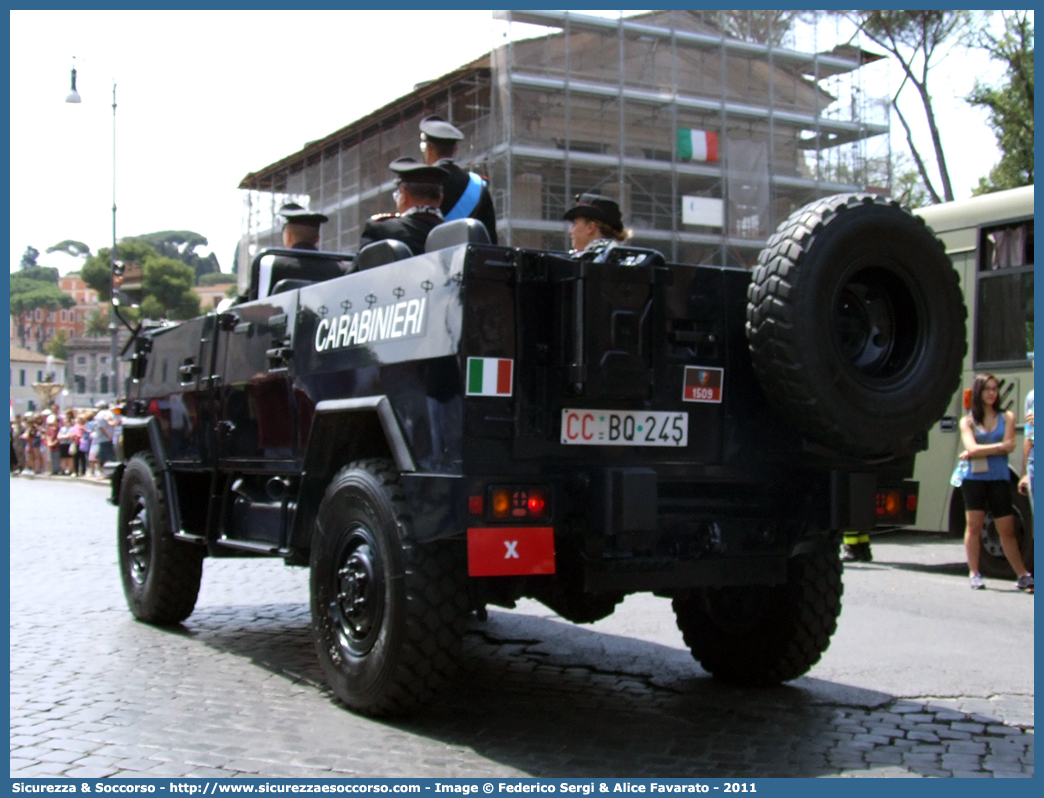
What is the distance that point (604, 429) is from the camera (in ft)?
15.3

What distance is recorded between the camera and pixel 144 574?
737 centimetres

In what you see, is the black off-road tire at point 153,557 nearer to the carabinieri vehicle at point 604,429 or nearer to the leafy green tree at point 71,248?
the carabinieri vehicle at point 604,429

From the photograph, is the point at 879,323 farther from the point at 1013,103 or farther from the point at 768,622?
the point at 1013,103

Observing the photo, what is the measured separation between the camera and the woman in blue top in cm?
979

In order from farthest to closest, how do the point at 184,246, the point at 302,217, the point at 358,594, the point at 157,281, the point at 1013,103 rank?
1. the point at 184,246
2. the point at 157,281
3. the point at 1013,103
4. the point at 302,217
5. the point at 358,594

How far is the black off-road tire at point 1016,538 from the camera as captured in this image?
34.1 feet

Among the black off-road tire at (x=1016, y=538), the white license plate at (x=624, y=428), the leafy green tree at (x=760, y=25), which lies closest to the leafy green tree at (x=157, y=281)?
the leafy green tree at (x=760, y=25)

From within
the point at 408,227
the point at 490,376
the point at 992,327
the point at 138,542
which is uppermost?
the point at 408,227

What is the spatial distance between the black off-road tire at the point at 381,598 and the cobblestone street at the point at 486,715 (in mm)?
180

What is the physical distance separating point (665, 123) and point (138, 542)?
3677 centimetres

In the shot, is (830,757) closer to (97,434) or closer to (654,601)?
(654,601)

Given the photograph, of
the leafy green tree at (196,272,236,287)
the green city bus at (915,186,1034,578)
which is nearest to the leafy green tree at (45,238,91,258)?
the leafy green tree at (196,272,236,287)

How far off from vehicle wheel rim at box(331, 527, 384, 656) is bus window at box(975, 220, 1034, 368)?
7.41 m

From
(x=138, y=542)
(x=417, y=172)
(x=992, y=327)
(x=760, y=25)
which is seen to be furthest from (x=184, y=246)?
(x=417, y=172)
